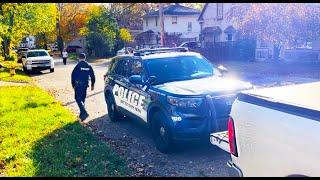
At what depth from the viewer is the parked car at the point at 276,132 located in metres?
3.03

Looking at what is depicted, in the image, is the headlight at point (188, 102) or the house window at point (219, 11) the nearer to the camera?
the headlight at point (188, 102)

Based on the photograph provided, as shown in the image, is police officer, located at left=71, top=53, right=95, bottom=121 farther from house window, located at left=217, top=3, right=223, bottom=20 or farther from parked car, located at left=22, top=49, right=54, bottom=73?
house window, located at left=217, top=3, right=223, bottom=20

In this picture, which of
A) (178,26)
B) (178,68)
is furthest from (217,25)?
(178,68)

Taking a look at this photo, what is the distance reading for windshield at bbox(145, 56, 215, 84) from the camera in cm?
824

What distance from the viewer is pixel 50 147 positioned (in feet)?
26.7

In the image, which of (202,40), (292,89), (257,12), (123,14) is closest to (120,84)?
(292,89)

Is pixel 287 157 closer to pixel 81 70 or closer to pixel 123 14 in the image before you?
pixel 81 70

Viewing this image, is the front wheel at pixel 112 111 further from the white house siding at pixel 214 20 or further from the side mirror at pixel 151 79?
the white house siding at pixel 214 20

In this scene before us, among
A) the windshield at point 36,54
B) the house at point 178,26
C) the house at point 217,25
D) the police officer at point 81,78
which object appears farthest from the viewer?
the house at point 178,26

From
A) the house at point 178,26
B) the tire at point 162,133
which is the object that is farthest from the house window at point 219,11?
the tire at point 162,133

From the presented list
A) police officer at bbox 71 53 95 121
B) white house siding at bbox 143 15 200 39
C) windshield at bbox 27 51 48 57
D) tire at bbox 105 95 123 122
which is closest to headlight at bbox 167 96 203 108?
tire at bbox 105 95 123 122

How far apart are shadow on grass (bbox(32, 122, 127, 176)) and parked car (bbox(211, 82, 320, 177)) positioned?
3.14 metres

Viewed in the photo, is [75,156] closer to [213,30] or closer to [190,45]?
[213,30]

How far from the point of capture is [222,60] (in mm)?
32156
